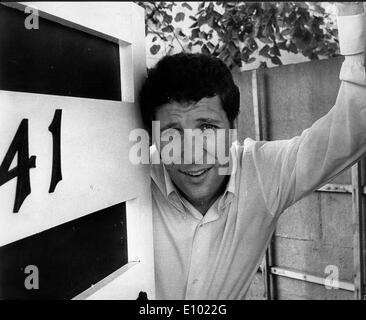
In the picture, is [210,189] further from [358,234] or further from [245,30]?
[245,30]

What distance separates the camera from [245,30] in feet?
8.01

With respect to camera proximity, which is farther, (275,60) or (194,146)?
(275,60)

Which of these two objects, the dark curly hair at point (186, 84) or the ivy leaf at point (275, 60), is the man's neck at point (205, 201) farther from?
the ivy leaf at point (275, 60)

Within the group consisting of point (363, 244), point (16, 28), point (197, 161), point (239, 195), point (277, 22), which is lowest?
point (363, 244)

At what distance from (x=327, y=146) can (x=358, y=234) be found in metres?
1.16

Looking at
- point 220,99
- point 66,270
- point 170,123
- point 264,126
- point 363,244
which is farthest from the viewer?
point 264,126

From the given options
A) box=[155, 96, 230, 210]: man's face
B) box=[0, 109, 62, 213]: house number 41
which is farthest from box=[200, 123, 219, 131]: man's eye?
box=[0, 109, 62, 213]: house number 41

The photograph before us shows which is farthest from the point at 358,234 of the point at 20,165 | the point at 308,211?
the point at 20,165

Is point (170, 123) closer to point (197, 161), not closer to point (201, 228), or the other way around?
point (197, 161)

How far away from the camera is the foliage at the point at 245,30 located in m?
2.29

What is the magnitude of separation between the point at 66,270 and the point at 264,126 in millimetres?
1823

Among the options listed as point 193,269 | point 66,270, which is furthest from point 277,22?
point 66,270

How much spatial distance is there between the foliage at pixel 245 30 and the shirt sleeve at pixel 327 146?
113cm

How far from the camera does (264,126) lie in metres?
2.52
